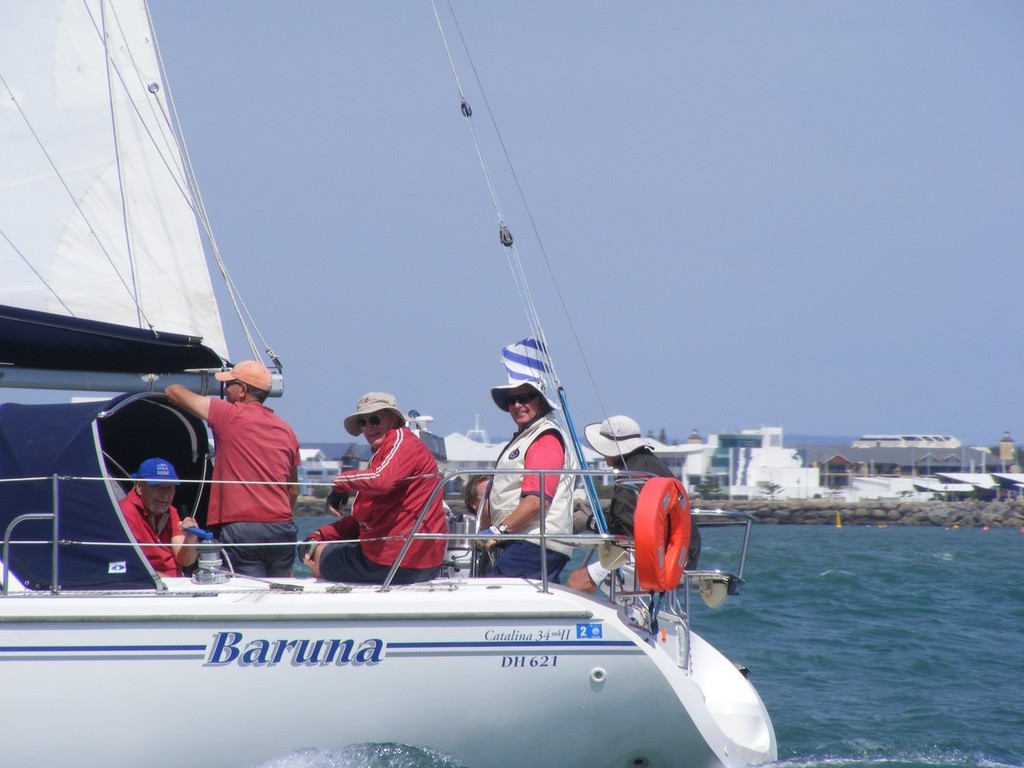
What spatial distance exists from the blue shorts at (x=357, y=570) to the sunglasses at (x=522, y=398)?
0.87 metres

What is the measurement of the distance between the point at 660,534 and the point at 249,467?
1.89m

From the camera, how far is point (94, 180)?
7574 mm

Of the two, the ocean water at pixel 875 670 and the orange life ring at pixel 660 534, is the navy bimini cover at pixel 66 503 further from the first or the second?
the orange life ring at pixel 660 534

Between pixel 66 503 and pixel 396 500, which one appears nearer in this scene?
pixel 66 503

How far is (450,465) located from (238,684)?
2951mm

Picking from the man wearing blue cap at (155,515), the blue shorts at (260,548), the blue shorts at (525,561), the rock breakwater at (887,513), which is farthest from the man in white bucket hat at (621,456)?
the rock breakwater at (887,513)

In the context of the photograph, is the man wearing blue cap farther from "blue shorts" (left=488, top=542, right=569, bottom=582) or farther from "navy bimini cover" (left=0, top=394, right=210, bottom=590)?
"blue shorts" (left=488, top=542, right=569, bottom=582)

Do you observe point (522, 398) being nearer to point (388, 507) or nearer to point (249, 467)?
point (388, 507)

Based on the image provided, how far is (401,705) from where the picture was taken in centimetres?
502

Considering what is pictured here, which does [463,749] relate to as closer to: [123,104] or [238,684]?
[238,684]

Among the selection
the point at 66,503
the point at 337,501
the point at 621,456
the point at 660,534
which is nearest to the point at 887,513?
the point at 621,456

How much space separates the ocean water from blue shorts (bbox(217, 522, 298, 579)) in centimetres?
113

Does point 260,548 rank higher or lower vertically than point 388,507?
lower

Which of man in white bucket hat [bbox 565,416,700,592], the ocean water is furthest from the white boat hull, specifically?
man in white bucket hat [bbox 565,416,700,592]
